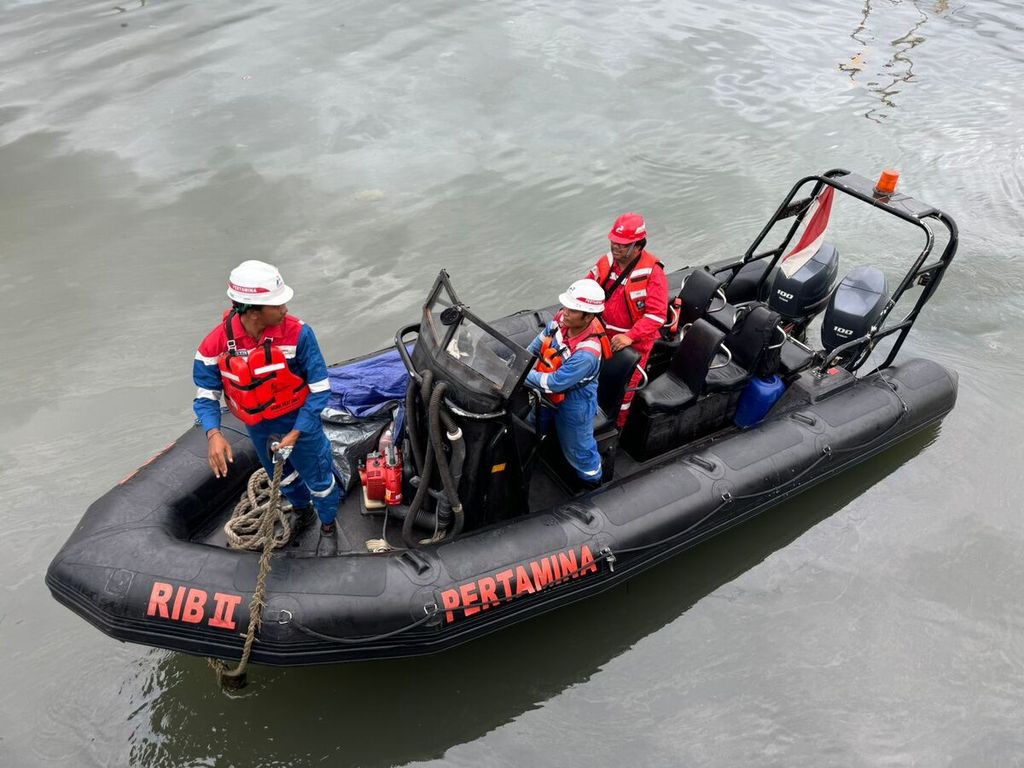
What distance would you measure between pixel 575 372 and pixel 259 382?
1391mm

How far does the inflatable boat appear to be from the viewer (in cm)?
311

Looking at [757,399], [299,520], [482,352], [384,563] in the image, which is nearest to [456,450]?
[482,352]

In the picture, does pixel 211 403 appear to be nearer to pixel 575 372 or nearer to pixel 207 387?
pixel 207 387

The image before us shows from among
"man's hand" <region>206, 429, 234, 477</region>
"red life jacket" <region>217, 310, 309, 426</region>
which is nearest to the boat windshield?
"red life jacket" <region>217, 310, 309, 426</region>

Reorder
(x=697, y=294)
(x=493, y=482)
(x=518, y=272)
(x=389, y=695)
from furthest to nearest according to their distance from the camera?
(x=518, y=272) → (x=697, y=294) → (x=389, y=695) → (x=493, y=482)

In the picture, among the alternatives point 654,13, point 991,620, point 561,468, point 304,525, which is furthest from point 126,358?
point 654,13

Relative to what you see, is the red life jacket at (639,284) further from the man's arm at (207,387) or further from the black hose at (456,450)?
the man's arm at (207,387)

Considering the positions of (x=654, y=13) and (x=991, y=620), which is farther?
(x=654, y=13)

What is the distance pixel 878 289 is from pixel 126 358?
Answer: 5.56 m

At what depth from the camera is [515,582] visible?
339 centimetres

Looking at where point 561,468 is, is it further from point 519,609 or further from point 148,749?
point 148,749

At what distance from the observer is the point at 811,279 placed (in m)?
5.02

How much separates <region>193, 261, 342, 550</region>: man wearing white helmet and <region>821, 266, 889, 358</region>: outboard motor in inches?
136

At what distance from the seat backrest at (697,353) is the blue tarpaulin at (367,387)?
1.67 metres
